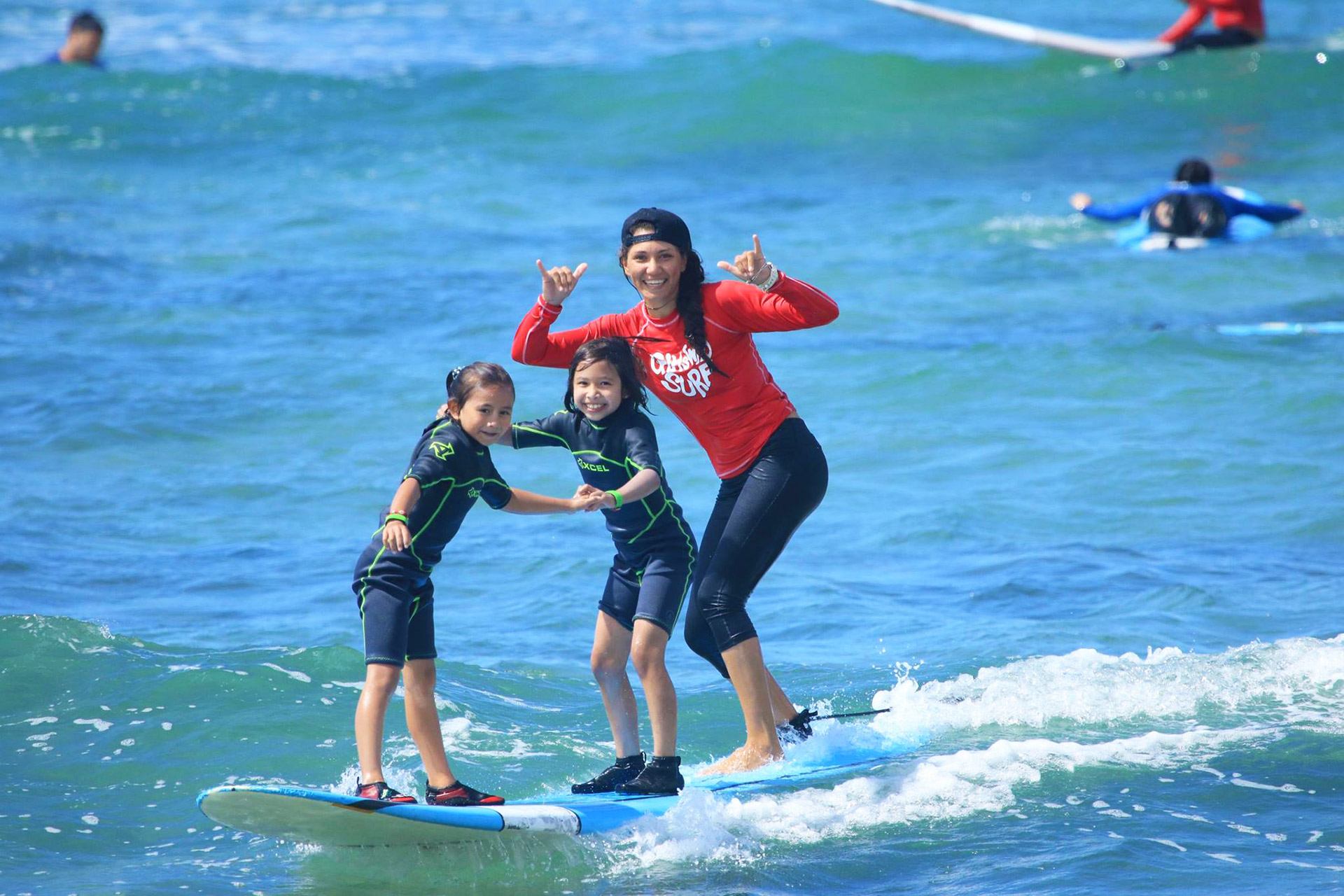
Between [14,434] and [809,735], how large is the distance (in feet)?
26.8

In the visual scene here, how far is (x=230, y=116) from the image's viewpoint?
24125mm

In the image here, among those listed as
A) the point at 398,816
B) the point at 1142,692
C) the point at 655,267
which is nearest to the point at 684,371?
the point at 655,267

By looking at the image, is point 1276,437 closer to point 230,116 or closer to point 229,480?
point 229,480

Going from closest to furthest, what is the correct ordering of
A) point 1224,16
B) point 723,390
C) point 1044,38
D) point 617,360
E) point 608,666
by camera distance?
point 617,360
point 723,390
point 608,666
point 1224,16
point 1044,38

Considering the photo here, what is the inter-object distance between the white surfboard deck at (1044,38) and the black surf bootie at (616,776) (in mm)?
19448

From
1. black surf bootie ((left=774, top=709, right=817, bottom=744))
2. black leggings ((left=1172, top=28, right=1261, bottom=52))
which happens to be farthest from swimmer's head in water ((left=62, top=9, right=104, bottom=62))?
black surf bootie ((left=774, top=709, right=817, bottom=744))

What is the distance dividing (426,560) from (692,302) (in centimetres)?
136

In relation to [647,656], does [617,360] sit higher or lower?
higher

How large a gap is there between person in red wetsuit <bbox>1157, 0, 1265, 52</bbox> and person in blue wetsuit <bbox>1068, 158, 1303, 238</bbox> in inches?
317

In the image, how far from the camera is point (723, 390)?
5793mm

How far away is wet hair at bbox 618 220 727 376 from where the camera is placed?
570cm

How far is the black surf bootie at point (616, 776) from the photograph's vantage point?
5.95 metres

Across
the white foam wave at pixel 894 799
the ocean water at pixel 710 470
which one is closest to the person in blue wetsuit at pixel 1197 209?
the ocean water at pixel 710 470

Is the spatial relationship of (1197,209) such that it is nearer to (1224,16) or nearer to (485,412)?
(1224,16)
